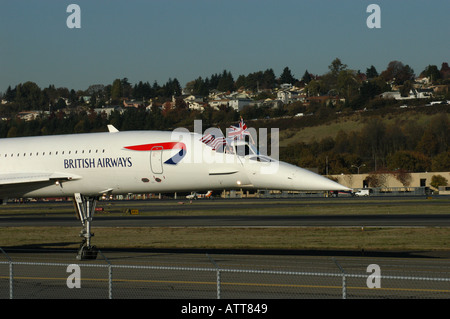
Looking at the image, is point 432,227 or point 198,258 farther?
point 432,227

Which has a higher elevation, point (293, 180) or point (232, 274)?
point (293, 180)

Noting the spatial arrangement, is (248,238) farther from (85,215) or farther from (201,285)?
(201,285)

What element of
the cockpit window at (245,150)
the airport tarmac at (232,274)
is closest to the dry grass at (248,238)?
the airport tarmac at (232,274)

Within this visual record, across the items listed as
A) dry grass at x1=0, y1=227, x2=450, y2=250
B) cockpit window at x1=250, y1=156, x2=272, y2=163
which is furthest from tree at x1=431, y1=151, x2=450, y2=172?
cockpit window at x1=250, y1=156, x2=272, y2=163

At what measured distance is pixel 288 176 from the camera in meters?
25.8

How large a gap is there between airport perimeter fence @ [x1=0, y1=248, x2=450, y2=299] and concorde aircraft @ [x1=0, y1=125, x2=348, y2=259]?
3.18 m

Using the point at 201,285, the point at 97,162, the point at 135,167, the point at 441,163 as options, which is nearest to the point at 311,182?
the point at 201,285

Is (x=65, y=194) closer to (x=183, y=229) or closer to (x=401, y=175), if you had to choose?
(x=183, y=229)

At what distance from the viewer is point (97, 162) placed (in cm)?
2758

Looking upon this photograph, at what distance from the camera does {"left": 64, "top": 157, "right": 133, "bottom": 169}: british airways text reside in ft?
89.8

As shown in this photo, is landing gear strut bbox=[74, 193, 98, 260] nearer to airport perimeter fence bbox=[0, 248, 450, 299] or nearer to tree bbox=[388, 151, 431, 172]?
airport perimeter fence bbox=[0, 248, 450, 299]

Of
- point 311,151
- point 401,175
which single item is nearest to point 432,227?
point 401,175

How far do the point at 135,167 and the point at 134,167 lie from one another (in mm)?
→ 37
